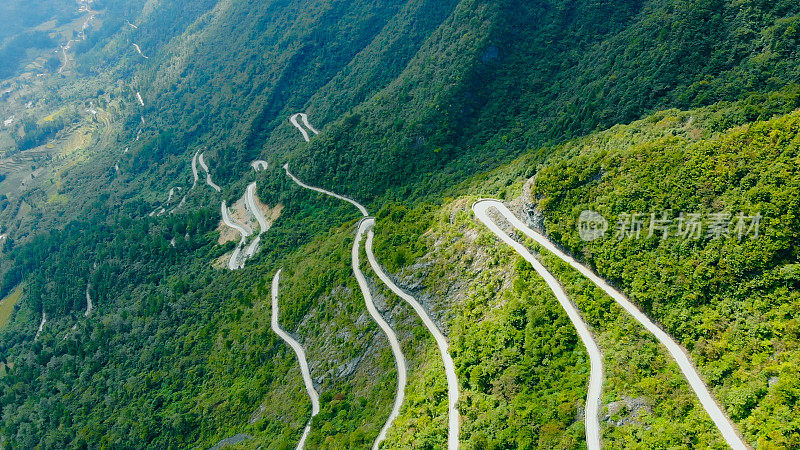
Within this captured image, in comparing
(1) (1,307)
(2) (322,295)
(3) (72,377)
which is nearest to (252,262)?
(2) (322,295)

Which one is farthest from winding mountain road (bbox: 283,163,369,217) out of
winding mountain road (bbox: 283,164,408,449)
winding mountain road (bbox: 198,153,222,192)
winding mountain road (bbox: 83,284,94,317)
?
winding mountain road (bbox: 83,284,94,317)

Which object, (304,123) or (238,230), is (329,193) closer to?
(238,230)

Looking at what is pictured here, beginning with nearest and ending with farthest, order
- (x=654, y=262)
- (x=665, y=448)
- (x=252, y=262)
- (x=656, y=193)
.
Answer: (x=665, y=448), (x=654, y=262), (x=656, y=193), (x=252, y=262)

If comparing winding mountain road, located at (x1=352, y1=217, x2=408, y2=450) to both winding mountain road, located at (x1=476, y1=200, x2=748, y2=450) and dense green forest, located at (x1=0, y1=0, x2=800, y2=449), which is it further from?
winding mountain road, located at (x1=476, y1=200, x2=748, y2=450)

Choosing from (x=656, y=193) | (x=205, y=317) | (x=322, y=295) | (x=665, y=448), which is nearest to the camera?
(x=665, y=448)

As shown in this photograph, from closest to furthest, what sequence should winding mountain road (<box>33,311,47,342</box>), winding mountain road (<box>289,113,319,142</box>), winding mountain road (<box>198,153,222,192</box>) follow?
winding mountain road (<box>33,311,47,342</box>) < winding mountain road (<box>289,113,319,142</box>) < winding mountain road (<box>198,153,222,192</box>)

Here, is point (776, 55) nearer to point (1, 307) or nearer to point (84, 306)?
point (84, 306)
